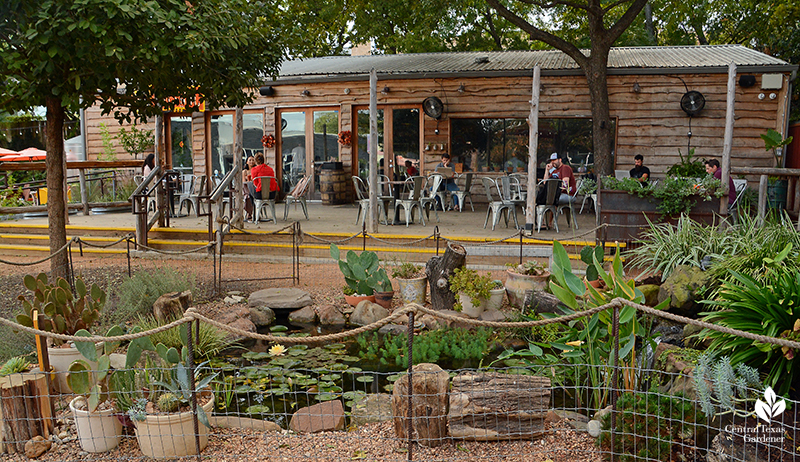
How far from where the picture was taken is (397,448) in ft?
11.5

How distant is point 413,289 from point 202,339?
2193 mm

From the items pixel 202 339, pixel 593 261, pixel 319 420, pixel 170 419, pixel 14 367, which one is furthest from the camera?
pixel 202 339

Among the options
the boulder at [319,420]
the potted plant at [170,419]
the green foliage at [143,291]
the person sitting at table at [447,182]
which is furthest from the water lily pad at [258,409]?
the person sitting at table at [447,182]

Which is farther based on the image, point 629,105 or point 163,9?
point 629,105

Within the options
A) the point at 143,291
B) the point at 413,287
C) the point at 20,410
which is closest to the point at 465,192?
the point at 413,287

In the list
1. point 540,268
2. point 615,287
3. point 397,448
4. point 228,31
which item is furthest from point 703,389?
point 228,31

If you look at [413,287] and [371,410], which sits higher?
[413,287]

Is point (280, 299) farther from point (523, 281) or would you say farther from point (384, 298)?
point (523, 281)

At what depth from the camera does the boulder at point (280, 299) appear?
6.48m

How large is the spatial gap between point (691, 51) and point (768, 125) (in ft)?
10.5

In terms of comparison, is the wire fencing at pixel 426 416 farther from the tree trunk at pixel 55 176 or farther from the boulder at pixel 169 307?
the tree trunk at pixel 55 176

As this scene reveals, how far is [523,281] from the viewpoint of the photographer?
20.2 ft

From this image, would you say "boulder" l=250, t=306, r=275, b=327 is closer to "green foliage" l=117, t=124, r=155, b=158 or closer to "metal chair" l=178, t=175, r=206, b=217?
"metal chair" l=178, t=175, r=206, b=217

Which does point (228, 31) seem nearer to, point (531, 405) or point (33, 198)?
point (531, 405)
